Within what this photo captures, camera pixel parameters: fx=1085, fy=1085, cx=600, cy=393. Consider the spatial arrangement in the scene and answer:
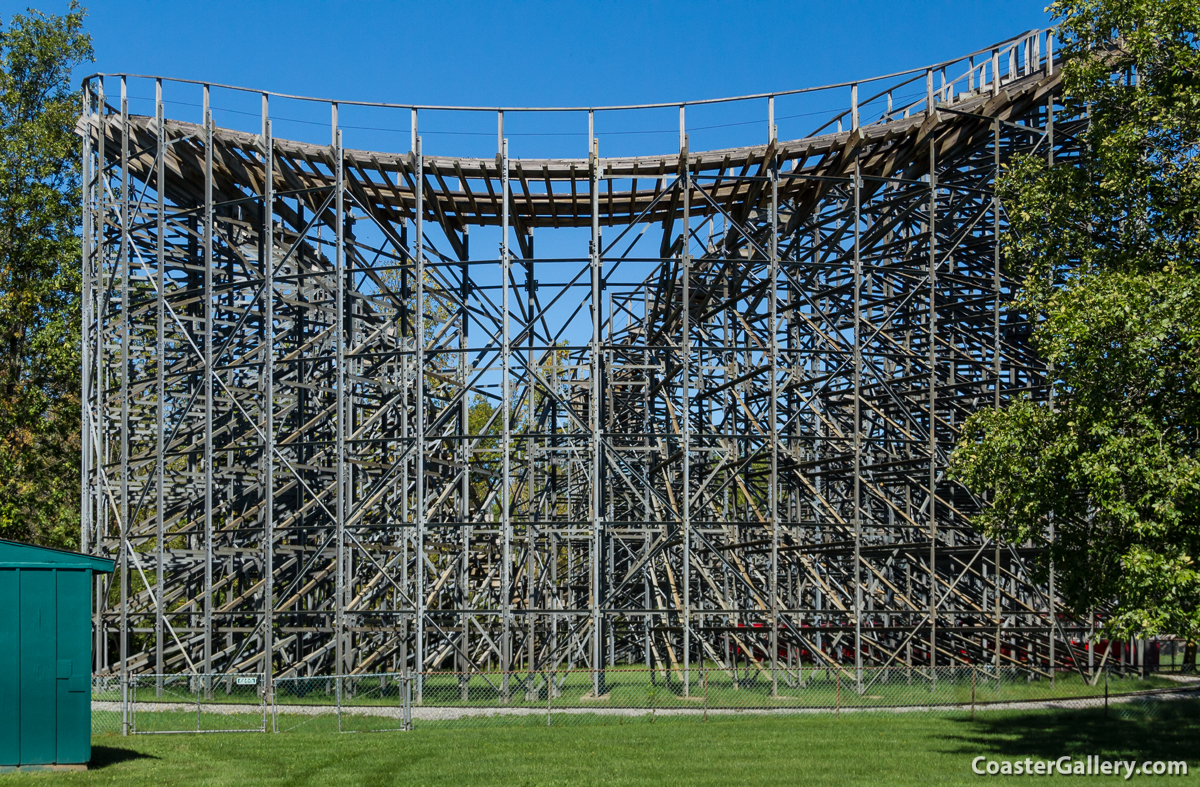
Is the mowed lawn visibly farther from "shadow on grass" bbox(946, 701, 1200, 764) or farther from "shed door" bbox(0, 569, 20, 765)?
"shed door" bbox(0, 569, 20, 765)

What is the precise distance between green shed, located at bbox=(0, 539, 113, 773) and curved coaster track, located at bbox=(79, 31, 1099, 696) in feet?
21.8

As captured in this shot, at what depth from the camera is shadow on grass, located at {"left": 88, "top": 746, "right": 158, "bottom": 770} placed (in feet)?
44.3

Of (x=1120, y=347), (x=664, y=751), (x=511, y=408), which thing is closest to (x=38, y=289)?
(x=511, y=408)

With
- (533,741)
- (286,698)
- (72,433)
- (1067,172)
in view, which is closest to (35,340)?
(72,433)

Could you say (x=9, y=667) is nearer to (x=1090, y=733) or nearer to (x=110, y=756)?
(x=110, y=756)

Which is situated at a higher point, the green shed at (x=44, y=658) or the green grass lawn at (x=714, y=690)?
the green shed at (x=44, y=658)

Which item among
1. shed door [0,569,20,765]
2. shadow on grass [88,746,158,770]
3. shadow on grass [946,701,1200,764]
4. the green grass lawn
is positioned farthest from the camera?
the green grass lawn

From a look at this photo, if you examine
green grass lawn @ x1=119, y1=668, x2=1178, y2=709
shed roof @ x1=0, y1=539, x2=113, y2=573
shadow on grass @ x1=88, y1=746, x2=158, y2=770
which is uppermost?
shed roof @ x1=0, y1=539, x2=113, y2=573

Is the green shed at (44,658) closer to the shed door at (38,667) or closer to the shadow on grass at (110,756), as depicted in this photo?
the shed door at (38,667)

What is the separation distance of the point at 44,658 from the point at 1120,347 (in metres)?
13.8

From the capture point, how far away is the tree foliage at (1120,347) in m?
12.9

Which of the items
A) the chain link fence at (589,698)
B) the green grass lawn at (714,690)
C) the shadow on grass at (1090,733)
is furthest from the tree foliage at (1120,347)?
the green grass lawn at (714,690)

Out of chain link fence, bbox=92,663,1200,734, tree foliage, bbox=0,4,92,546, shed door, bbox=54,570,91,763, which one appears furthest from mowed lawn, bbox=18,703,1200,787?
tree foliage, bbox=0,4,92,546

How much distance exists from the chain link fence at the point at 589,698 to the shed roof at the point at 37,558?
277cm
